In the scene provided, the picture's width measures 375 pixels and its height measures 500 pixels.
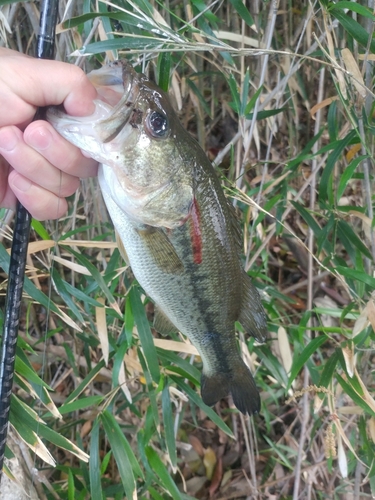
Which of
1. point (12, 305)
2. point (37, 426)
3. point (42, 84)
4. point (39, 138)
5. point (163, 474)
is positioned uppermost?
point (42, 84)

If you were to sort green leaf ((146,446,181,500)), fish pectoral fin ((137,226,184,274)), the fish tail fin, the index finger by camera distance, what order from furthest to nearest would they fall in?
green leaf ((146,446,181,500)) → the fish tail fin → fish pectoral fin ((137,226,184,274)) → the index finger

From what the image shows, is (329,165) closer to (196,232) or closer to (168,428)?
(196,232)

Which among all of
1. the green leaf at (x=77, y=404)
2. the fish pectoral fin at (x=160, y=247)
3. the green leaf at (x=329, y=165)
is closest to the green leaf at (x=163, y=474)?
the green leaf at (x=77, y=404)

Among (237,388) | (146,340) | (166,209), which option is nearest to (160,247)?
(166,209)

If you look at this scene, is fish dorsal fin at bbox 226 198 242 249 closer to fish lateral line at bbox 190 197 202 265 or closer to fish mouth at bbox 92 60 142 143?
fish lateral line at bbox 190 197 202 265

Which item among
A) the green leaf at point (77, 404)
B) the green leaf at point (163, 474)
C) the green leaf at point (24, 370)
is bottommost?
the green leaf at point (163, 474)

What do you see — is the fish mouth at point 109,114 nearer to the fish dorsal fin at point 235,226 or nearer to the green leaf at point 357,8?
the fish dorsal fin at point 235,226

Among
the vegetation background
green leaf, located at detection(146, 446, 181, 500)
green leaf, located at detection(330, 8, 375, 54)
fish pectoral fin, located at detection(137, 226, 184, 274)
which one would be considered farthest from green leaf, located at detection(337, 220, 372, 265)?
green leaf, located at detection(146, 446, 181, 500)
